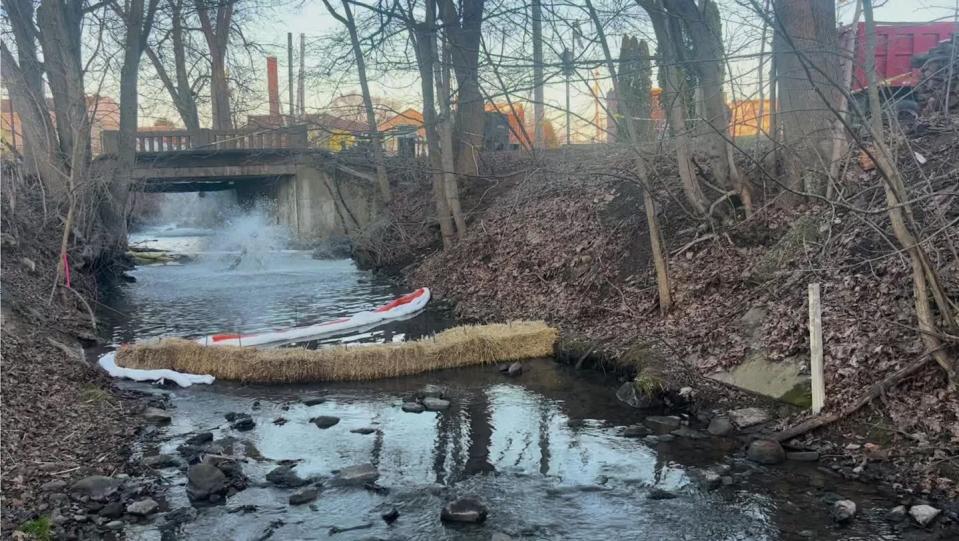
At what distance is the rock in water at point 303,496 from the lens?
23.1 feet

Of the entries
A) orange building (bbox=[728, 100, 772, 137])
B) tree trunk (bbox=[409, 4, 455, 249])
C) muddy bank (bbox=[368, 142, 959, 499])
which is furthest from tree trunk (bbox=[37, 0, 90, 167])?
orange building (bbox=[728, 100, 772, 137])

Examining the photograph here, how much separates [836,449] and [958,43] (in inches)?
218

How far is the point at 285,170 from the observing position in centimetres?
3103

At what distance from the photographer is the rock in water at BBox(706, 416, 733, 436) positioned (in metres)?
8.66

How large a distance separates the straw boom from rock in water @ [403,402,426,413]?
1.63 metres

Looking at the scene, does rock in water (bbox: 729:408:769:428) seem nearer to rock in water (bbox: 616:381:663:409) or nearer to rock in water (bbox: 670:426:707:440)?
rock in water (bbox: 670:426:707:440)

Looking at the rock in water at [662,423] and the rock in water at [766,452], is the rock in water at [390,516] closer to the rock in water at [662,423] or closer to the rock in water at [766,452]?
the rock in water at [662,423]

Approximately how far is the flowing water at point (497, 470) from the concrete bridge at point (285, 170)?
60.8 ft

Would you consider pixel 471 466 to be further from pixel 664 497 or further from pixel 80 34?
pixel 80 34

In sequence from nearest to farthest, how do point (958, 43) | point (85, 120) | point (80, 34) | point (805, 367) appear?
1. point (805, 367)
2. point (958, 43)
3. point (85, 120)
4. point (80, 34)

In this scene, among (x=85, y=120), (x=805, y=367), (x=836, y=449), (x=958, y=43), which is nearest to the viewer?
(x=836, y=449)

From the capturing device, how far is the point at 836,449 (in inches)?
303

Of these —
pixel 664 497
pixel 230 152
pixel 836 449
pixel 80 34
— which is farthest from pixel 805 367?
pixel 230 152

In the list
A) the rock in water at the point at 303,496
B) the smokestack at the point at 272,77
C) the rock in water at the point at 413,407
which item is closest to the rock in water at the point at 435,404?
the rock in water at the point at 413,407
